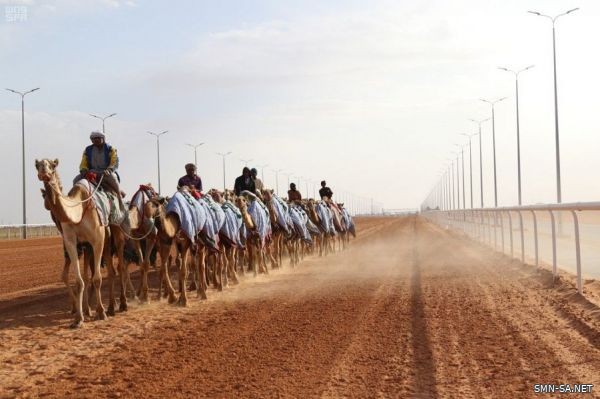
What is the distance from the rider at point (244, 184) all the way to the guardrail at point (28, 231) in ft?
94.4

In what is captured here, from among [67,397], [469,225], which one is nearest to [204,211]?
[67,397]

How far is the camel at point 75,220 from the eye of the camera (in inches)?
381

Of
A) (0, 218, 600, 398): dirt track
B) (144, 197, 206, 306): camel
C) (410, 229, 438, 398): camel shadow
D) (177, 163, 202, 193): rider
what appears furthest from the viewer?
(177, 163, 202, 193): rider

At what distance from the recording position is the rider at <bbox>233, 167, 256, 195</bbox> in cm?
1956

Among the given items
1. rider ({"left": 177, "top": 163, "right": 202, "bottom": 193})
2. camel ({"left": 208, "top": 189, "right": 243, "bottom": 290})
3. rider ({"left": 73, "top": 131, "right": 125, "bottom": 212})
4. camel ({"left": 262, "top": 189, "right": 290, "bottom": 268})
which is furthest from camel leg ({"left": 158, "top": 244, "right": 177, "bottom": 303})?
camel ({"left": 262, "top": 189, "right": 290, "bottom": 268})

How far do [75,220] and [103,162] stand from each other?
189cm

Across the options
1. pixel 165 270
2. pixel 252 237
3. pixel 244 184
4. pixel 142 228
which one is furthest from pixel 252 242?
pixel 142 228

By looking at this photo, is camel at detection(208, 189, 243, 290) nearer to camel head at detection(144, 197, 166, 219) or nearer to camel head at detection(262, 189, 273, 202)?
camel head at detection(144, 197, 166, 219)

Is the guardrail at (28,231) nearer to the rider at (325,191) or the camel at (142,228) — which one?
the rider at (325,191)

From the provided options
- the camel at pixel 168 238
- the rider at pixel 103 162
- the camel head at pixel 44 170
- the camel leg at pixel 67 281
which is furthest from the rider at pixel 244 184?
the camel head at pixel 44 170

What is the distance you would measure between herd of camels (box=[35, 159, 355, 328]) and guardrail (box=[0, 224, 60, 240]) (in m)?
30.4

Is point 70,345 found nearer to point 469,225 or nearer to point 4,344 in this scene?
point 4,344

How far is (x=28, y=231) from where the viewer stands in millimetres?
50531

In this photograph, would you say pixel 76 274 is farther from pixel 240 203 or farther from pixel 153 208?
pixel 240 203
